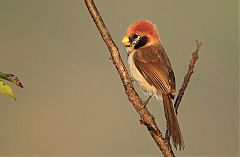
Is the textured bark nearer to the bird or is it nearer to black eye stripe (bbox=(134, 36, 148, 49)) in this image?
the bird

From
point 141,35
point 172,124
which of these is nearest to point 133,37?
point 141,35

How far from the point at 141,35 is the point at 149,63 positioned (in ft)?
1.26

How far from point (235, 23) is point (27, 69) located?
2976 mm

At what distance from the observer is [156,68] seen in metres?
3.17

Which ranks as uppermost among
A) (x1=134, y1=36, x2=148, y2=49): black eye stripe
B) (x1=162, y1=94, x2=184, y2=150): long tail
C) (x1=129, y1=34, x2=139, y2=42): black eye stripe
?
(x1=129, y1=34, x2=139, y2=42): black eye stripe

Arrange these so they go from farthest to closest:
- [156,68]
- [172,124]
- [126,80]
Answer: [156,68]
[172,124]
[126,80]

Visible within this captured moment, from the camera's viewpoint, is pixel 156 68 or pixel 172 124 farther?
pixel 156 68

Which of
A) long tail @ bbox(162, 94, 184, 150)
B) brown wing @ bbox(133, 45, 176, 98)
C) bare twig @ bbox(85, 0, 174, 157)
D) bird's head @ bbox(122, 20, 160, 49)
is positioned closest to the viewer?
bare twig @ bbox(85, 0, 174, 157)

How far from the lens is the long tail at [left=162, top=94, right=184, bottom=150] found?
2166 mm

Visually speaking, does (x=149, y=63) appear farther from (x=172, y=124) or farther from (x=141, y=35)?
(x=172, y=124)

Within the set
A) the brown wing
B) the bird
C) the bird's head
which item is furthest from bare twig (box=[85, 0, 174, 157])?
the brown wing

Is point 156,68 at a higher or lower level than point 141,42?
lower

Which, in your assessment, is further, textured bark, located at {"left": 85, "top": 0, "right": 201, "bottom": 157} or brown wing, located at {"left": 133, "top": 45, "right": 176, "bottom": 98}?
→ brown wing, located at {"left": 133, "top": 45, "right": 176, "bottom": 98}

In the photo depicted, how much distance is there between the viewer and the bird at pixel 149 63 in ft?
9.24
